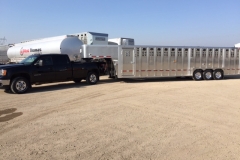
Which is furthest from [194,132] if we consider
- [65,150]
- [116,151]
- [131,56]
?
[131,56]

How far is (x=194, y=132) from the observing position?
17.3 ft

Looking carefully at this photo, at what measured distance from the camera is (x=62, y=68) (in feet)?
40.4

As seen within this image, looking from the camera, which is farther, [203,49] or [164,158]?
[203,49]

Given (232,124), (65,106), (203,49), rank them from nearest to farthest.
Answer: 1. (232,124)
2. (65,106)
3. (203,49)

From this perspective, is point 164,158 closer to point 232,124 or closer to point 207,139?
point 207,139

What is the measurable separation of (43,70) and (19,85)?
1432 mm

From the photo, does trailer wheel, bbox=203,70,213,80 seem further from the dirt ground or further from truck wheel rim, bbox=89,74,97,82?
the dirt ground

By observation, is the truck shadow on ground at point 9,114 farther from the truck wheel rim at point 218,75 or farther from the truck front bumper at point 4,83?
the truck wheel rim at point 218,75

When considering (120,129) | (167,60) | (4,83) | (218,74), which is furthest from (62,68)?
(218,74)

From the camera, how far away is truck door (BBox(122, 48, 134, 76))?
1515cm

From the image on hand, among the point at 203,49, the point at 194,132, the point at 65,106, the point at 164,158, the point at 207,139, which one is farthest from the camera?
the point at 203,49

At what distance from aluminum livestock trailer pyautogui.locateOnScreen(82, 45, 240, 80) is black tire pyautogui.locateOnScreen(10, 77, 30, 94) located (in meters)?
5.45

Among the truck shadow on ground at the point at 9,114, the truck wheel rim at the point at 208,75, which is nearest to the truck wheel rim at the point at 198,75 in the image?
the truck wheel rim at the point at 208,75

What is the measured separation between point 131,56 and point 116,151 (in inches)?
452
